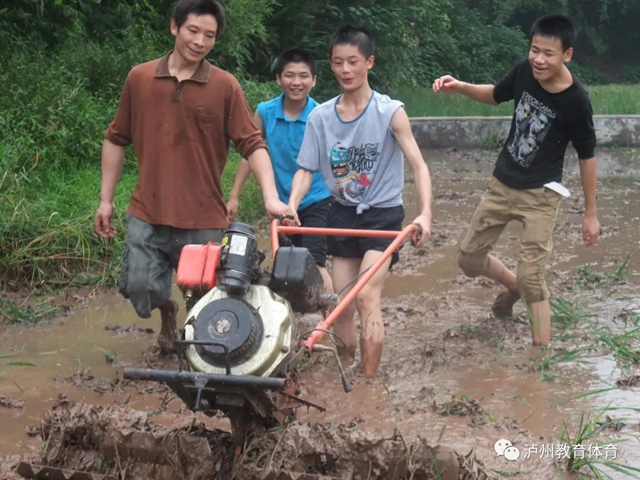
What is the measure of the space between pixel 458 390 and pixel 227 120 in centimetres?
169

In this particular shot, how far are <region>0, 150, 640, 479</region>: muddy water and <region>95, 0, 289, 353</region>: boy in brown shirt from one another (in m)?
0.66

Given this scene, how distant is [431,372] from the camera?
5.14 m

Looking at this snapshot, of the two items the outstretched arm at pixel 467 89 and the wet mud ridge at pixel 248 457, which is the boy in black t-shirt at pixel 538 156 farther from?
the wet mud ridge at pixel 248 457

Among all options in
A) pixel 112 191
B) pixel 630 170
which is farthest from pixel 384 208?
pixel 630 170

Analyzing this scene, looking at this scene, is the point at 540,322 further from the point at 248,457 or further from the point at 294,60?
the point at 248,457

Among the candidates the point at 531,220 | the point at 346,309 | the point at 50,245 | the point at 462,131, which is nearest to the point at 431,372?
the point at 346,309

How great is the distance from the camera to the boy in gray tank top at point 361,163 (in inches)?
189

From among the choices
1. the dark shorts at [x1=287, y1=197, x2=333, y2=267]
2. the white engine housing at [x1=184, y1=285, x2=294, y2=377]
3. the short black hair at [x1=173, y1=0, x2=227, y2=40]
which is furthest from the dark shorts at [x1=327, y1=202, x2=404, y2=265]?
the white engine housing at [x1=184, y1=285, x2=294, y2=377]

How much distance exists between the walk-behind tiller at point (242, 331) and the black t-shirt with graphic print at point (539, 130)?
2.19 meters

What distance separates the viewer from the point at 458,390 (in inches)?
193

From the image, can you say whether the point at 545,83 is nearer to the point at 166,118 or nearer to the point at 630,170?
the point at 166,118

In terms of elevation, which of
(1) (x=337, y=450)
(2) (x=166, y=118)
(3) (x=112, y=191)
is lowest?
(1) (x=337, y=450)

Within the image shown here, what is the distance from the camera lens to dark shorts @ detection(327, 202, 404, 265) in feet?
16.2

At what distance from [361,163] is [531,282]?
3.96 ft
